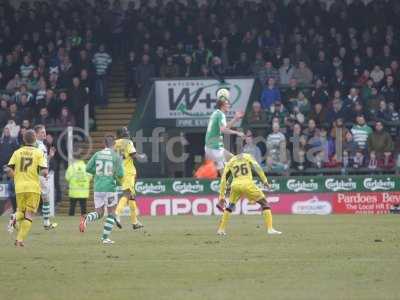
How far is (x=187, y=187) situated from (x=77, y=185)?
3208 mm

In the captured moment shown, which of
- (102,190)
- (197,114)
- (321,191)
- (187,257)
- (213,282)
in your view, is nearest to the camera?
(213,282)

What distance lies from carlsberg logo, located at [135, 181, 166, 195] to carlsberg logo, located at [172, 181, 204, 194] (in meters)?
0.43

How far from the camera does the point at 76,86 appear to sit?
33688mm

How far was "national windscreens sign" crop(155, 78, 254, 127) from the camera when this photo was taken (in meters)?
33.8

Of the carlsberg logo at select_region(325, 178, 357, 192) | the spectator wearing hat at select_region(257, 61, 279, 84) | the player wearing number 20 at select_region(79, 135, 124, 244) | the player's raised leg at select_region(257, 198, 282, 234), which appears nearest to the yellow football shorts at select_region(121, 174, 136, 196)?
the player wearing number 20 at select_region(79, 135, 124, 244)

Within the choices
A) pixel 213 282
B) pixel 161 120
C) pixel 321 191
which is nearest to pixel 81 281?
pixel 213 282

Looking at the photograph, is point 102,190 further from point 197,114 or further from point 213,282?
point 197,114

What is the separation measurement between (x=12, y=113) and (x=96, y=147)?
10.2 ft

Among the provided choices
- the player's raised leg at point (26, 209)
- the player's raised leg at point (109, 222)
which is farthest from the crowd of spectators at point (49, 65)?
the player's raised leg at point (26, 209)

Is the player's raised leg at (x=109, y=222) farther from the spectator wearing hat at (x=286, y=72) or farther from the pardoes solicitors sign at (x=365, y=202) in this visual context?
the spectator wearing hat at (x=286, y=72)

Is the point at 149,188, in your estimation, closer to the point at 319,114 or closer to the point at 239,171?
the point at 319,114

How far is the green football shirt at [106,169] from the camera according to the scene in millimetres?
20188

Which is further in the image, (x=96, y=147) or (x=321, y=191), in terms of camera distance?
(x=96, y=147)

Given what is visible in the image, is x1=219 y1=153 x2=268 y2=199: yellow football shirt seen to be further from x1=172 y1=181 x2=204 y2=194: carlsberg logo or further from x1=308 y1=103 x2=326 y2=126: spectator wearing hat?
x1=308 y1=103 x2=326 y2=126: spectator wearing hat
